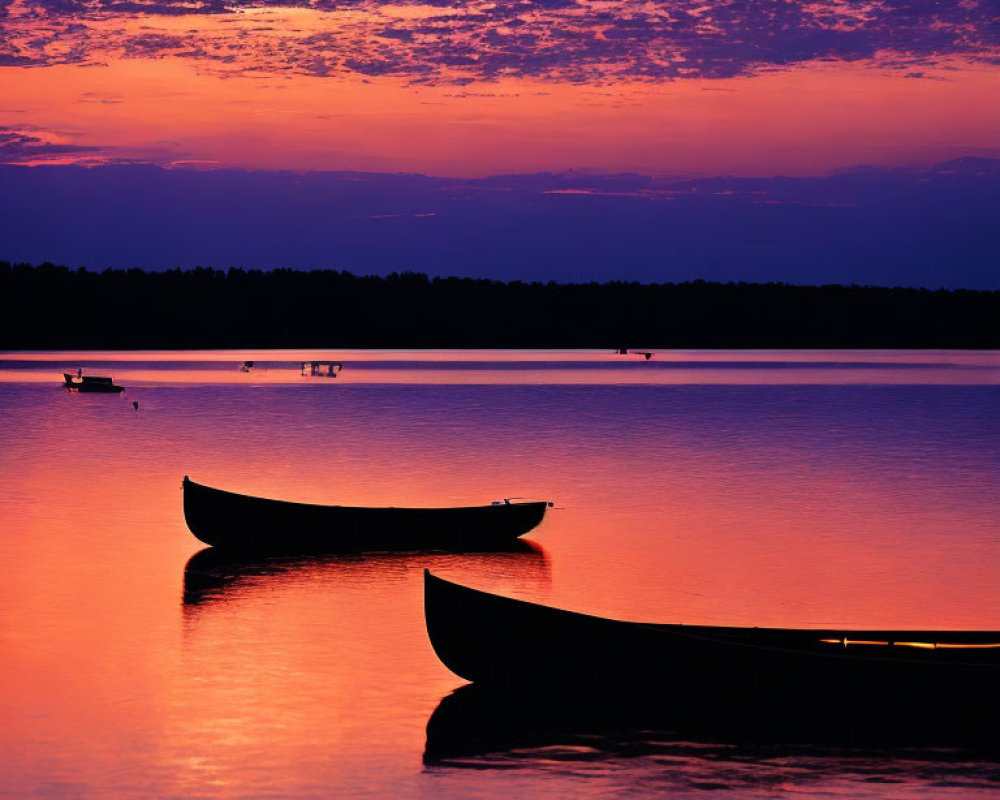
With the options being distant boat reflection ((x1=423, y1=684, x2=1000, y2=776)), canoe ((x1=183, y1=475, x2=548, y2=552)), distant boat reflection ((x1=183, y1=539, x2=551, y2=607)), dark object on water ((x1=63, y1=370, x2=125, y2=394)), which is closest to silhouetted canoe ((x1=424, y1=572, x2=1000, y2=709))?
distant boat reflection ((x1=423, y1=684, x2=1000, y2=776))

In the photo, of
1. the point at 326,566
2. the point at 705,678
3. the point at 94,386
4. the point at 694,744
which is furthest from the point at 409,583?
the point at 94,386

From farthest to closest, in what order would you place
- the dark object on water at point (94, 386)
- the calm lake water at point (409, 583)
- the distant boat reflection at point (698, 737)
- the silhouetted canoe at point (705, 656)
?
the dark object on water at point (94, 386) → the silhouetted canoe at point (705, 656) → the distant boat reflection at point (698, 737) → the calm lake water at point (409, 583)

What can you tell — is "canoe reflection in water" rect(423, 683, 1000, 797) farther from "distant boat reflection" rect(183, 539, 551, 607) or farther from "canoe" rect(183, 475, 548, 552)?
"canoe" rect(183, 475, 548, 552)

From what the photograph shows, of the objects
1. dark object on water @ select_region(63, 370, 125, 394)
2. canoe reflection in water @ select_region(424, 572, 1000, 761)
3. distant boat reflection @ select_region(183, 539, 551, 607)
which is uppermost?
canoe reflection in water @ select_region(424, 572, 1000, 761)

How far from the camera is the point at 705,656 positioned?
43.5ft

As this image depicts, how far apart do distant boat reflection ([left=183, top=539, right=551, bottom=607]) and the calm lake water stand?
10 centimetres

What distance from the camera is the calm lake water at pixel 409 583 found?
1237 cm

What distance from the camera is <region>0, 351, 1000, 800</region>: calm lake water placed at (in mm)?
12367

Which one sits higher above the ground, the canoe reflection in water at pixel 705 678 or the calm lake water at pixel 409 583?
the canoe reflection in water at pixel 705 678

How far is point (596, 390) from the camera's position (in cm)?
8638

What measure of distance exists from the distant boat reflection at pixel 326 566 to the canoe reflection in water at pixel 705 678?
6934mm

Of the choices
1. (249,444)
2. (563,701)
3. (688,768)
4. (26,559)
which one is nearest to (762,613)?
(563,701)

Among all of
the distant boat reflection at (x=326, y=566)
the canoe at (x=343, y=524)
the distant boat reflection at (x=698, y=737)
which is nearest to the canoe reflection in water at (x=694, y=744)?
the distant boat reflection at (x=698, y=737)

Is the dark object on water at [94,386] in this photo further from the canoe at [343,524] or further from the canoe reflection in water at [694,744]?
the canoe reflection in water at [694,744]
